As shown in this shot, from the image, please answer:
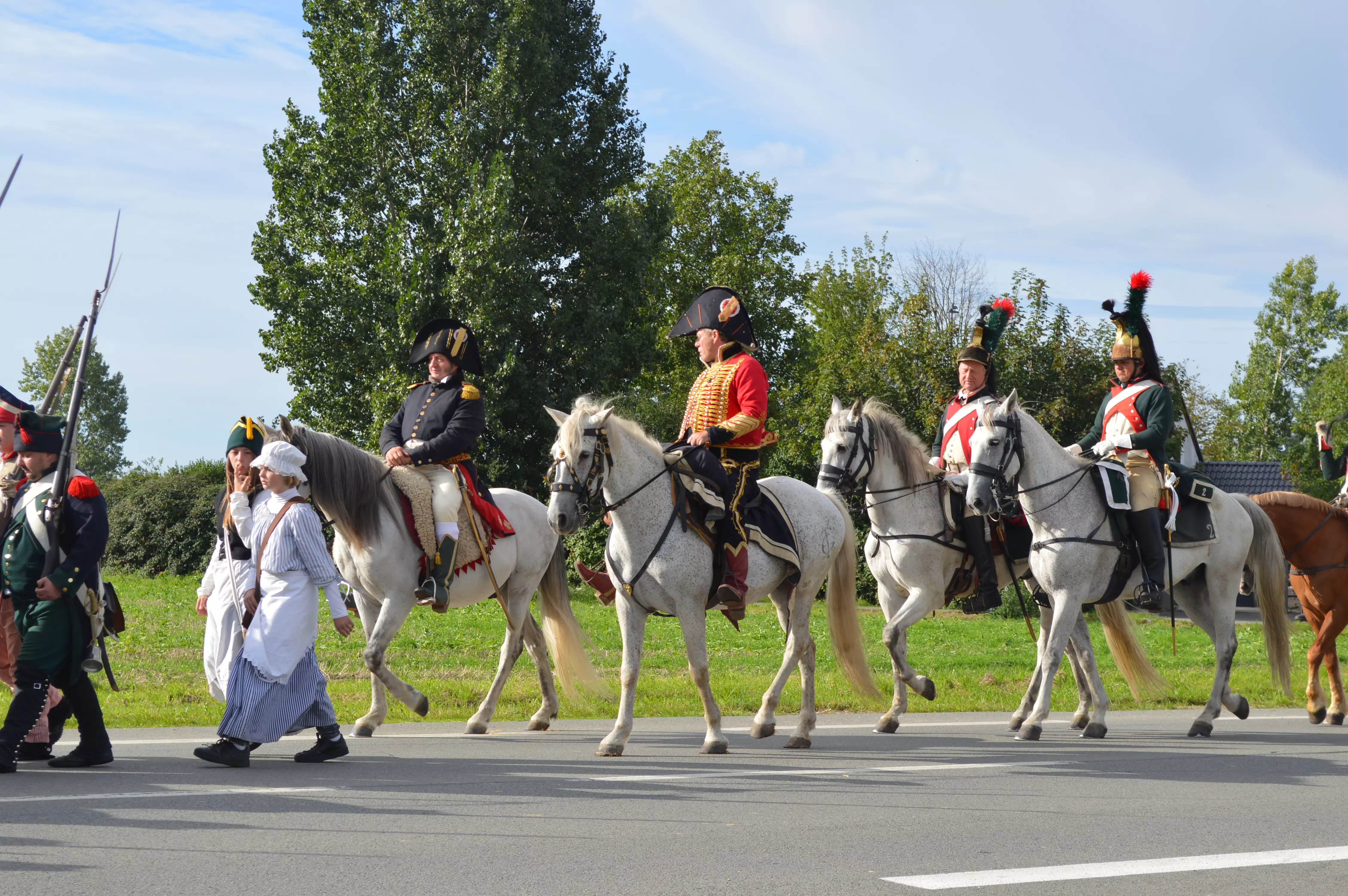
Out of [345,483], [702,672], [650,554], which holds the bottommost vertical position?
[702,672]

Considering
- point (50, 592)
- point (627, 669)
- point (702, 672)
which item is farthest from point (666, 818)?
point (50, 592)

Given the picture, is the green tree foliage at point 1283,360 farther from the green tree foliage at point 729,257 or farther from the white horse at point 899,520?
the white horse at point 899,520

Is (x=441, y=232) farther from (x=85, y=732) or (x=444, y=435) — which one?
(x=85, y=732)

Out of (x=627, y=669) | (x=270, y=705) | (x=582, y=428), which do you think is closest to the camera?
(x=270, y=705)

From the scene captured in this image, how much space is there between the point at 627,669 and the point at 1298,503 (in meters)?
7.35

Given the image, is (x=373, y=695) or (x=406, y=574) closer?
(x=406, y=574)

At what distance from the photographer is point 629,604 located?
9344 mm

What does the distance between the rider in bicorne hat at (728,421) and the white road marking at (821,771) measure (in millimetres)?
1412

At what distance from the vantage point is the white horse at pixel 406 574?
9438mm

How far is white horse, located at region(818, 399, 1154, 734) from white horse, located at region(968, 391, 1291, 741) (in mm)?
520

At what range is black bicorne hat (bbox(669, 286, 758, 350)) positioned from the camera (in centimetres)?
997

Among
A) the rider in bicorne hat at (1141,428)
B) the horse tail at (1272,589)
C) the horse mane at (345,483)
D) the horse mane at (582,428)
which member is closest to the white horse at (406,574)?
the horse mane at (345,483)

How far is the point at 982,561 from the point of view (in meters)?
11.0

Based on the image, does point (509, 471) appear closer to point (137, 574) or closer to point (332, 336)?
point (332, 336)
